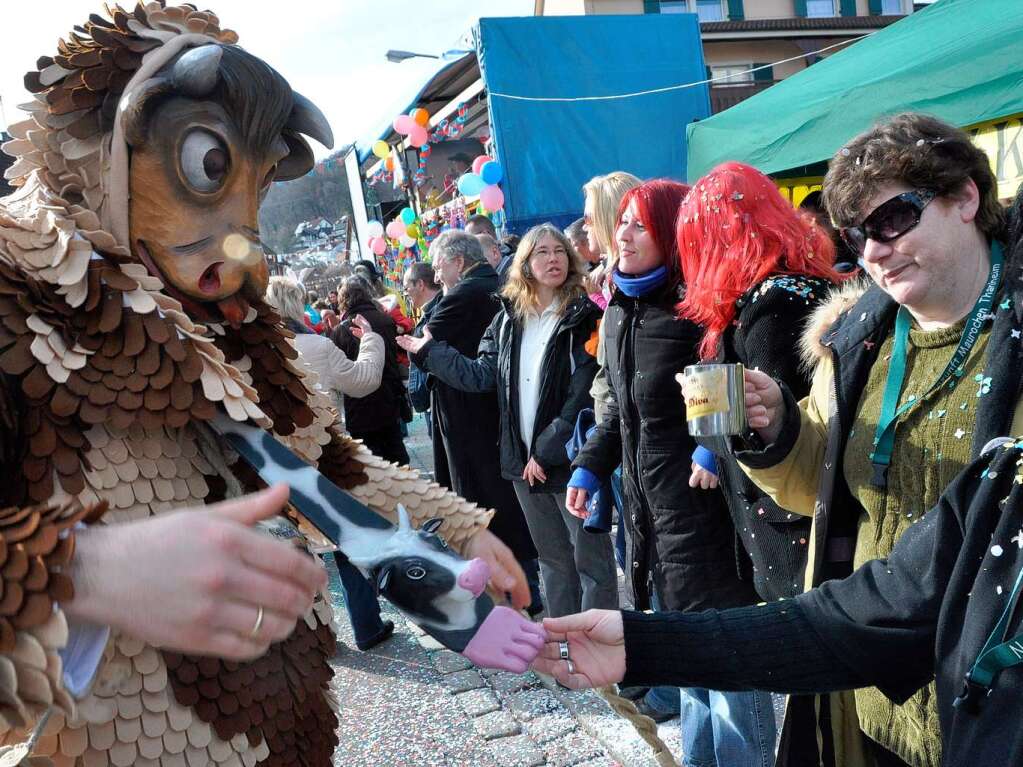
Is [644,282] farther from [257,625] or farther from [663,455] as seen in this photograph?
[257,625]

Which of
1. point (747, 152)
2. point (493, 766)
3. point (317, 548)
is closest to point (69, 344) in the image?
point (317, 548)

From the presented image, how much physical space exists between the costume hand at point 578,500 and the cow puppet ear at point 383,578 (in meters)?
1.71

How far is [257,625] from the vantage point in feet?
2.77

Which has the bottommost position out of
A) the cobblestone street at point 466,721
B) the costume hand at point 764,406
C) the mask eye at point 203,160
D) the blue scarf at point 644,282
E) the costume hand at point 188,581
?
the cobblestone street at point 466,721

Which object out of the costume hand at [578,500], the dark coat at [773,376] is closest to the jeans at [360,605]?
the costume hand at [578,500]

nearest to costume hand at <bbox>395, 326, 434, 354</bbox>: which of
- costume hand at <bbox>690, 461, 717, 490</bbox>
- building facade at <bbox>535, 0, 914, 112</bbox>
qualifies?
costume hand at <bbox>690, 461, 717, 490</bbox>

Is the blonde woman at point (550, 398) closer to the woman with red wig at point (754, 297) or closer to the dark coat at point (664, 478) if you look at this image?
the dark coat at point (664, 478)

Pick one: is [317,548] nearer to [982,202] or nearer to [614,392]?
[614,392]

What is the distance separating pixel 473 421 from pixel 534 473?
0.78m

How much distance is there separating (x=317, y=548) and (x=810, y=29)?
20992 mm

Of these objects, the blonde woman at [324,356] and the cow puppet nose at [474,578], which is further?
the blonde woman at [324,356]

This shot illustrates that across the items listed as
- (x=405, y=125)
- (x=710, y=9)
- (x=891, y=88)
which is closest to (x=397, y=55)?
(x=405, y=125)

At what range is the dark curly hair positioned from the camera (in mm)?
1563

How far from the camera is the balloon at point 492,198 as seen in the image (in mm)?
7719
